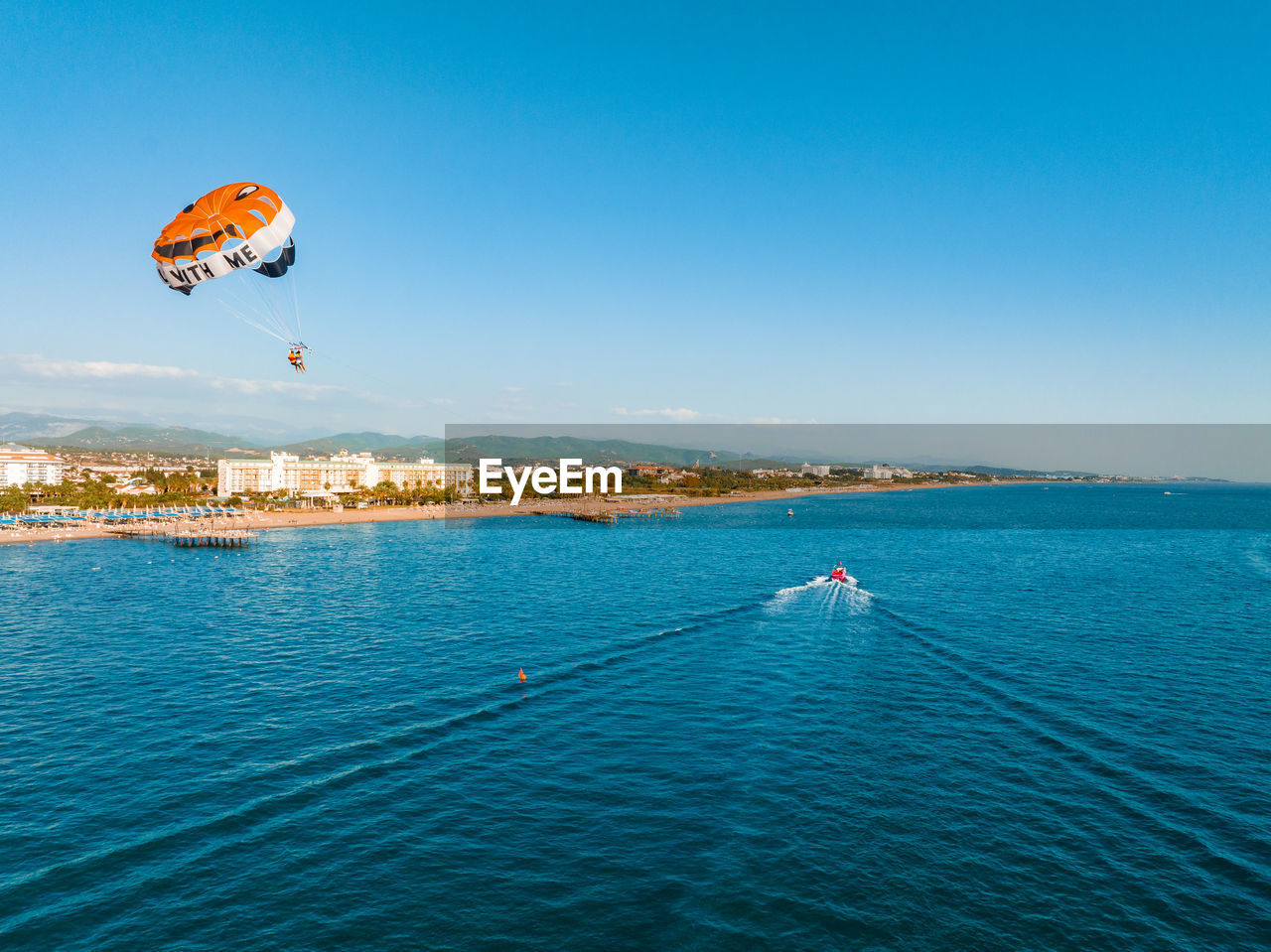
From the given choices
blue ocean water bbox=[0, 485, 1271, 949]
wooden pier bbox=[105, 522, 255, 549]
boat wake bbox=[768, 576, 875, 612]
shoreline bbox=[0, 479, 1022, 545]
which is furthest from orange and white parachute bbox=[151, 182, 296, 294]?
shoreline bbox=[0, 479, 1022, 545]

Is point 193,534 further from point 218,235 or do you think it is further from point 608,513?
point 218,235

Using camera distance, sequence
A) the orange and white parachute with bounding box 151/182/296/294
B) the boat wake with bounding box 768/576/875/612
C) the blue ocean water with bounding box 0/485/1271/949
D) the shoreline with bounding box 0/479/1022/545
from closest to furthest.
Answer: the blue ocean water with bounding box 0/485/1271/949, the orange and white parachute with bounding box 151/182/296/294, the boat wake with bounding box 768/576/875/612, the shoreline with bounding box 0/479/1022/545

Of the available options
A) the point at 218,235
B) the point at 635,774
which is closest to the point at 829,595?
the point at 635,774

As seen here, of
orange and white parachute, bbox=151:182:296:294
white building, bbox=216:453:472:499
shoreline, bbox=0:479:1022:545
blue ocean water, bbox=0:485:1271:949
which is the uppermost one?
orange and white parachute, bbox=151:182:296:294

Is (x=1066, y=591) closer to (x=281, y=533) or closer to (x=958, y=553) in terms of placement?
(x=958, y=553)

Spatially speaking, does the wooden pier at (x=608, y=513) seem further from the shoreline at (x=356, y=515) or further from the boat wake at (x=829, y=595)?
the boat wake at (x=829, y=595)

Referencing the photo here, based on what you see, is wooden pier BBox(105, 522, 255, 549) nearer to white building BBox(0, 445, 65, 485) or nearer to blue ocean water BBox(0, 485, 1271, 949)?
blue ocean water BBox(0, 485, 1271, 949)

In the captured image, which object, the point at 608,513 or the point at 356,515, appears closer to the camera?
the point at 356,515
